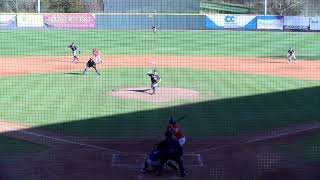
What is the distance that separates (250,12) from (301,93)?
1123 inches

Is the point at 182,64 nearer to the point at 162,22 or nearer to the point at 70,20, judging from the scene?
the point at 162,22

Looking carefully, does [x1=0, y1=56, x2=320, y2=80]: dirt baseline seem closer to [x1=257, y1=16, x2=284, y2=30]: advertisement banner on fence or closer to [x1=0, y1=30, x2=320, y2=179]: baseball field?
[x1=0, y1=30, x2=320, y2=179]: baseball field

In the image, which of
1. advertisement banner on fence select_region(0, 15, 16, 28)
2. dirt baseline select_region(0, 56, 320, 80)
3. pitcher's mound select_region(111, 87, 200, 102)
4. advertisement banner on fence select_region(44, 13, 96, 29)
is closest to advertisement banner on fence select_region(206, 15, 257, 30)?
advertisement banner on fence select_region(44, 13, 96, 29)

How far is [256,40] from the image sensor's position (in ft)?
117

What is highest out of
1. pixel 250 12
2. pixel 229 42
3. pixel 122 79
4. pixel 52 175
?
pixel 250 12

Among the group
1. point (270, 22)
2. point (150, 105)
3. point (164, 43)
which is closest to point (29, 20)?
point (164, 43)

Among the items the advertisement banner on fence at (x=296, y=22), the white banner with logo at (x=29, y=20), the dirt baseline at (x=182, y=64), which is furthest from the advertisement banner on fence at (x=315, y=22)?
the white banner with logo at (x=29, y=20)

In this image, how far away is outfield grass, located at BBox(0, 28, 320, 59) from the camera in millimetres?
29422

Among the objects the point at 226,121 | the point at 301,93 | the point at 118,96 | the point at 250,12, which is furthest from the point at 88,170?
the point at 250,12

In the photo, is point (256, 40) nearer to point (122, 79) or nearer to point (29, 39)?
point (29, 39)

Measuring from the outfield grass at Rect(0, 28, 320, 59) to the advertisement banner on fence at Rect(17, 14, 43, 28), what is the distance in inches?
25.0

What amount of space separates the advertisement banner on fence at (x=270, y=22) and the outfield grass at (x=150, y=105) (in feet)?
68.1

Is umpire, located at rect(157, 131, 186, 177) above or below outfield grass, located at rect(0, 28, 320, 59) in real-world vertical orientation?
below

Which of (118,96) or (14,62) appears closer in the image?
(118,96)
